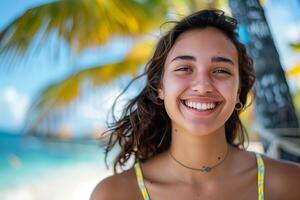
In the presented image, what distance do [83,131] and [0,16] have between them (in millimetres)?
2514

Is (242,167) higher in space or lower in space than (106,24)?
lower

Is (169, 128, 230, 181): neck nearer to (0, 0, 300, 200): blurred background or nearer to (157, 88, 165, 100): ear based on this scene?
(157, 88, 165, 100): ear

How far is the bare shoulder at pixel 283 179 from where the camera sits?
1.39 m

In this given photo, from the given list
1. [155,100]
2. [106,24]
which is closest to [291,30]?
[106,24]

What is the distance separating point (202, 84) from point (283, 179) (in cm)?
40

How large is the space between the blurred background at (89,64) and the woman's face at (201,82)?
129 centimetres

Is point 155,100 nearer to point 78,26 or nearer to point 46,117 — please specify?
point 78,26

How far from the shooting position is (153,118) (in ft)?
5.12

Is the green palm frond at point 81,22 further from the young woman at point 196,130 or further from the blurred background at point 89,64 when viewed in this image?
the young woman at point 196,130

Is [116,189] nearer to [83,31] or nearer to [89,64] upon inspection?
[83,31]

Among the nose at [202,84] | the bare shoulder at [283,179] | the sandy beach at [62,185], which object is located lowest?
the sandy beach at [62,185]

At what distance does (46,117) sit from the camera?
4867 millimetres

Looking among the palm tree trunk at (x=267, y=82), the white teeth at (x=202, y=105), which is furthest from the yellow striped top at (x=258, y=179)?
the palm tree trunk at (x=267, y=82)

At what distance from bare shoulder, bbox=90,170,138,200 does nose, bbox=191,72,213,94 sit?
36cm
